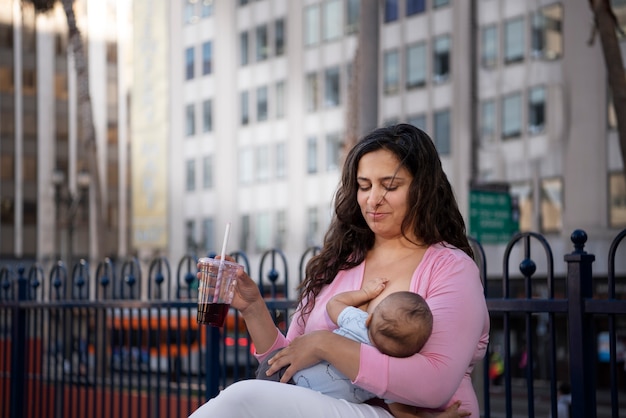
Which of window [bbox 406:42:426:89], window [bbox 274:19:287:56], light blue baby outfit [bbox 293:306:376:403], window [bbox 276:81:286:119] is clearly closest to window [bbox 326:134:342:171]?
window [bbox 276:81:286:119]

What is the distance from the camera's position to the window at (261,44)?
48344mm

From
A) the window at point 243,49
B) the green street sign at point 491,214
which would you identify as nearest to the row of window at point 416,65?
the window at point 243,49

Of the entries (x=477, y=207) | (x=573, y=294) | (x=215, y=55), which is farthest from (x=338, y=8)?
(x=573, y=294)

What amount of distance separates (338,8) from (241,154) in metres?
9.58

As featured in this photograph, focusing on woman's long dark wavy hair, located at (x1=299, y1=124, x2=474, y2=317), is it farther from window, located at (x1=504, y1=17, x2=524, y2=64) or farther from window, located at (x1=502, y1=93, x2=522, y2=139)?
window, located at (x1=504, y1=17, x2=524, y2=64)

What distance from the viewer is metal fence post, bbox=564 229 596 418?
4.15 meters

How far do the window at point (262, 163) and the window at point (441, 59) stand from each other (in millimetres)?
12169

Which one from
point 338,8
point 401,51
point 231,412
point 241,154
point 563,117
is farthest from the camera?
point 241,154

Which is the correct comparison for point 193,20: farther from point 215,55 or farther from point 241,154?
point 241,154

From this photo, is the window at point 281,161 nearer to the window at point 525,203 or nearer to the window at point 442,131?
the window at point 442,131

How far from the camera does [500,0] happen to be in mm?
34938

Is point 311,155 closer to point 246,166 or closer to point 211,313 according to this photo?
point 246,166

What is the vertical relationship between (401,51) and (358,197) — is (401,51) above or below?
above

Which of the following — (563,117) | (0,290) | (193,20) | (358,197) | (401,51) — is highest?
(193,20)
